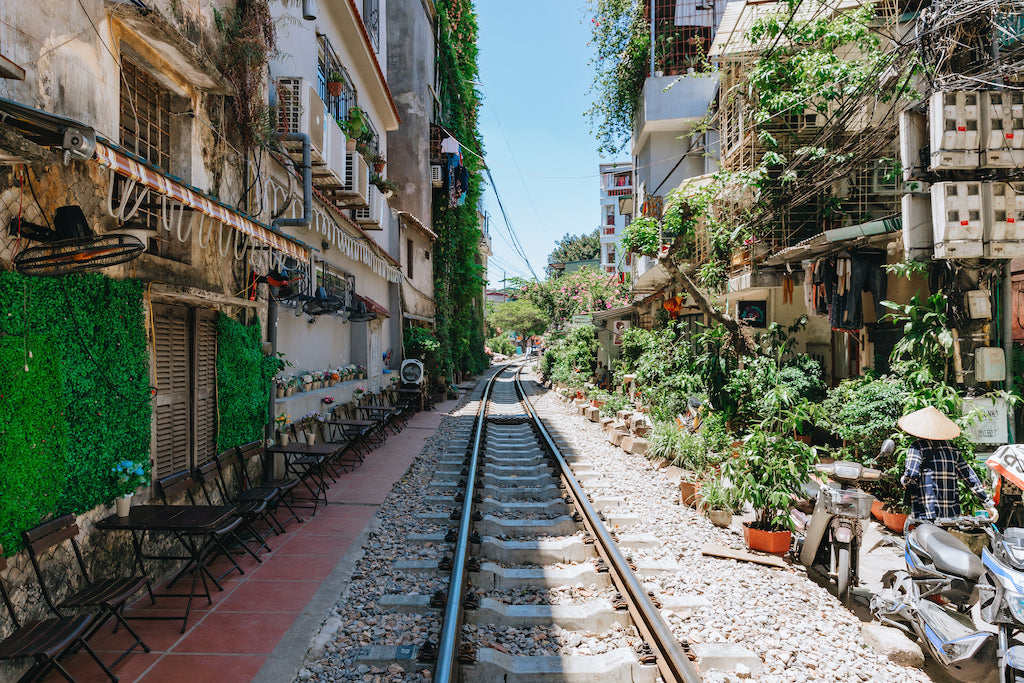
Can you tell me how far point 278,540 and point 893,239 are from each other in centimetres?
897

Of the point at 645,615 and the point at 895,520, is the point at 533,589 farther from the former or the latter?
the point at 895,520

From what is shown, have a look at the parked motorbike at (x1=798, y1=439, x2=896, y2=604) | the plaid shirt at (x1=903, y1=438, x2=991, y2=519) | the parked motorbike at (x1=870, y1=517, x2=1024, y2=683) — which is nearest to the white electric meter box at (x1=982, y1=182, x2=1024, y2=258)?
the plaid shirt at (x1=903, y1=438, x2=991, y2=519)

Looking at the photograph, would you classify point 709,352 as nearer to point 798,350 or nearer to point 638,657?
point 798,350

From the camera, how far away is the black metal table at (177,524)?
4.61 m

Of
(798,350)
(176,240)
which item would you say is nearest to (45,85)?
(176,240)

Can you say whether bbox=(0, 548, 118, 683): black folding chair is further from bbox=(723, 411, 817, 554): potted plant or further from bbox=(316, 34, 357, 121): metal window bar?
bbox=(316, 34, 357, 121): metal window bar

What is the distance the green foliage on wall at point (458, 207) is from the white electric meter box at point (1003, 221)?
55.7 ft

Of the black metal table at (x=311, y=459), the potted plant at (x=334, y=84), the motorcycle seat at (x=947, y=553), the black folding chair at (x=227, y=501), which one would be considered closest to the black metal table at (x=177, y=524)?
the black folding chair at (x=227, y=501)

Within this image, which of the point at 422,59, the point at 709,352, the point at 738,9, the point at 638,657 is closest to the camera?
the point at 638,657

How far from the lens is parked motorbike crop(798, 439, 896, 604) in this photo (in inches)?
196

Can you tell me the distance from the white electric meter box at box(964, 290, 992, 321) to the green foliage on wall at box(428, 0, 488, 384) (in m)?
16.7

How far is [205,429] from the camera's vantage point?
22.0 feet

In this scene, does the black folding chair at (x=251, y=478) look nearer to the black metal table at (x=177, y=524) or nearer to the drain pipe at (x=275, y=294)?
the drain pipe at (x=275, y=294)

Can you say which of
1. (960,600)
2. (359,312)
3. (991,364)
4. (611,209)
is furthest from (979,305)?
(611,209)
